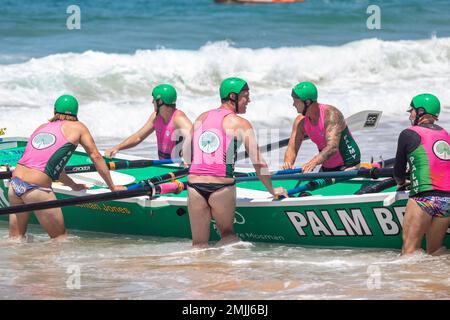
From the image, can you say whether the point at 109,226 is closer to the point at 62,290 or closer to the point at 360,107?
the point at 62,290

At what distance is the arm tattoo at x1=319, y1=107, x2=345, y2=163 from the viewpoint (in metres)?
10.7

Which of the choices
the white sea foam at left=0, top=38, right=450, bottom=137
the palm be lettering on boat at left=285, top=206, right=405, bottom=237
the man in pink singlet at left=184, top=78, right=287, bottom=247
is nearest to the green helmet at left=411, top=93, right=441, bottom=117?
the palm be lettering on boat at left=285, top=206, right=405, bottom=237

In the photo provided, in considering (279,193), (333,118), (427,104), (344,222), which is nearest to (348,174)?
(344,222)

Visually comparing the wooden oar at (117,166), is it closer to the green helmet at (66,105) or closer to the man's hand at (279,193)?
the green helmet at (66,105)

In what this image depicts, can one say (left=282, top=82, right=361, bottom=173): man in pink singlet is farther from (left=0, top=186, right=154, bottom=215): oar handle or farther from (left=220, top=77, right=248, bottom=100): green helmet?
(left=0, top=186, right=154, bottom=215): oar handle

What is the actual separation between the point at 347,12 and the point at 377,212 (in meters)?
24.9

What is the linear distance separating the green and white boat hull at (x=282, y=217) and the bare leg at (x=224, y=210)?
1.44ft

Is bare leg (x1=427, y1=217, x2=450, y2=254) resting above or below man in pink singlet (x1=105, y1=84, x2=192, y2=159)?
below

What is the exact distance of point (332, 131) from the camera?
35.5 ft

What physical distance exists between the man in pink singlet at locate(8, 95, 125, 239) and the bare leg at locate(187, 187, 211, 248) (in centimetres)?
105

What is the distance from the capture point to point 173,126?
1215 centimetres

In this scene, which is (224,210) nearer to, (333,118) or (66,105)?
(333,118)

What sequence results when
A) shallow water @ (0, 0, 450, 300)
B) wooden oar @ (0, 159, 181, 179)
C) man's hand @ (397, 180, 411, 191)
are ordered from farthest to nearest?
wooden oar @ (0, 159, 181, 179) → man's hand @ (397, 180, 411, 191) → shallow water @ (0, 0, 450, 300)
